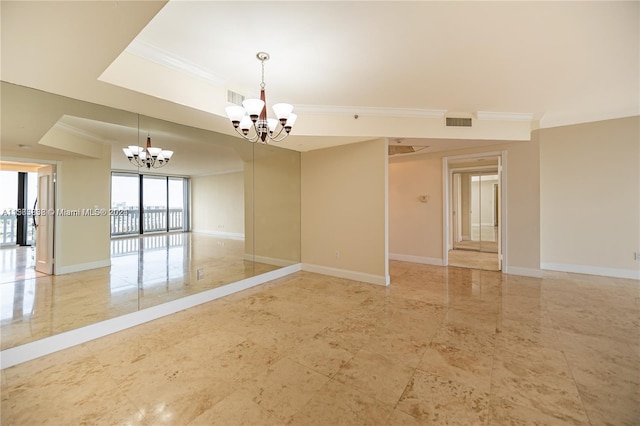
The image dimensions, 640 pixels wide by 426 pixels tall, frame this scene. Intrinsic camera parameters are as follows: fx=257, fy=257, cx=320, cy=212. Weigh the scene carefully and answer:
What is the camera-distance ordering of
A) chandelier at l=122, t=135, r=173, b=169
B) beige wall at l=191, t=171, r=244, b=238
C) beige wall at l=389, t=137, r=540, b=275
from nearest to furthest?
1. chandelier at l=122, t=135, r=173, b=169
2. beige wall at l=191, t=171, r=244, b=238
3. beige wall at l=389, t=137, r=540, b=275

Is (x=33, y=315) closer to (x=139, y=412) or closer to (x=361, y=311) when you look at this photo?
(x=139, y=412)

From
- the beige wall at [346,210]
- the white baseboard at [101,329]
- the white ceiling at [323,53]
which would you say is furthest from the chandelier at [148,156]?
the beige wall at [346,210]

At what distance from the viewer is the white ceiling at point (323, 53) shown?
1.87 metres

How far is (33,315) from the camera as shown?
2.67 metres

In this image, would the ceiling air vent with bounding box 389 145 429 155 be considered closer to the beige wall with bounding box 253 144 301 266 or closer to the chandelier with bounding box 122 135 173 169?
the beige wall with bounding box 253 144 301 266

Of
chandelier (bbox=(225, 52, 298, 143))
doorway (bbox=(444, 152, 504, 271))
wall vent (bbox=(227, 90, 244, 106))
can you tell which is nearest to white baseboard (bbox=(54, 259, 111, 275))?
chandelier (bbox=(225, 52, 298, 143))

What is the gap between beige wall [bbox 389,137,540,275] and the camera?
16.2 feet

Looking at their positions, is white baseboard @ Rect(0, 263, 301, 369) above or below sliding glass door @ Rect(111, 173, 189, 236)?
below

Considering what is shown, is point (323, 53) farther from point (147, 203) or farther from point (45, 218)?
point (45, 218)

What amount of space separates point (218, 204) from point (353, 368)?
3474 millimetres

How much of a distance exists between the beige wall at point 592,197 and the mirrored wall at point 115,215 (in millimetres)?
5875

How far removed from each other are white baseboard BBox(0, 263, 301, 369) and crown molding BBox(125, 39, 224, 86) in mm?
2834

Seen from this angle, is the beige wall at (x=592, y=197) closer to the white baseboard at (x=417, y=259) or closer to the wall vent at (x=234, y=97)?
the white baseboard at (x=417, y=259)

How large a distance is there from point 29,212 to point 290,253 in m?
3.75
